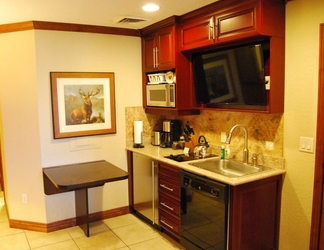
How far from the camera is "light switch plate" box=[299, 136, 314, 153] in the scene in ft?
8.02

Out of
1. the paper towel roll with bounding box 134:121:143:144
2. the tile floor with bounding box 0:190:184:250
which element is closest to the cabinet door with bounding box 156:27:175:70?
the paper towel roll with bounding box 134:121:143:144

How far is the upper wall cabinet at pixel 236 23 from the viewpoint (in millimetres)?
2441

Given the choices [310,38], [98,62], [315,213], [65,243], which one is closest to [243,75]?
[310,38]

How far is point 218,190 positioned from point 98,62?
2157 mm

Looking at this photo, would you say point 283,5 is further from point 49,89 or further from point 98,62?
point 49,89

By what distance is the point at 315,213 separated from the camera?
244 cm

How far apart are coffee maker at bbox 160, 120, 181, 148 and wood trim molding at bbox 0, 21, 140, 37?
126cm

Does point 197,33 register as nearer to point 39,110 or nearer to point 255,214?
point 255,214

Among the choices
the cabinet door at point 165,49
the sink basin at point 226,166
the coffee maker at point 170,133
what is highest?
the cabinet door at point 165,49

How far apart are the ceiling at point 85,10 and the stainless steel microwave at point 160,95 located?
2.48 feet

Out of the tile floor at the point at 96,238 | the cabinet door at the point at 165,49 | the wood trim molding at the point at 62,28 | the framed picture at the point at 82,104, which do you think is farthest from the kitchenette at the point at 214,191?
the wood trim molding at the point at 62,28

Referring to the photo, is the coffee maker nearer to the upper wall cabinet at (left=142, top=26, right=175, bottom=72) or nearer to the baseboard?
the upper wall cabinet at (left=142, top=26, right=175, bottom=72)

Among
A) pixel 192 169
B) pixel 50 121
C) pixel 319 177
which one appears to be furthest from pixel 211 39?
pixel 50 121

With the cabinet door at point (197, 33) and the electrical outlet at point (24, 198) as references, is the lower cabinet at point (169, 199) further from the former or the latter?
the electrical outlet at point (24, 198)
